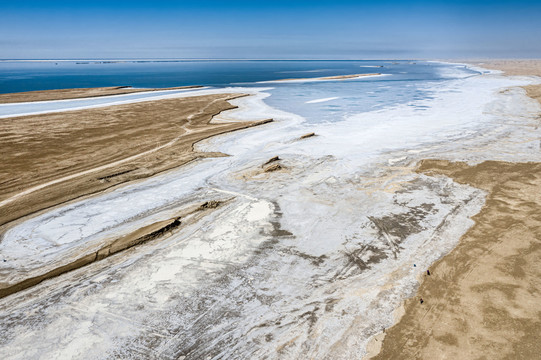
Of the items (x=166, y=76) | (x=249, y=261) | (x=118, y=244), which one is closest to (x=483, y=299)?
(x=249, y=261)

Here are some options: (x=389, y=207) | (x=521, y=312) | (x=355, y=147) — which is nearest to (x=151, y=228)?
(x=389, y=207)

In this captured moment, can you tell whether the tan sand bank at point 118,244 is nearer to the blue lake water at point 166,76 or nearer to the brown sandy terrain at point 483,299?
the brown sandy terrain at point 483,299

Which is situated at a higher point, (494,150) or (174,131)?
(174,131)

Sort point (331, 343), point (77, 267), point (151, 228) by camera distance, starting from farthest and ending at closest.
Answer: point (151, 228) → point (77, 267) → point (331, 343)

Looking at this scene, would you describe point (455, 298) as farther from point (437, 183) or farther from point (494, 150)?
point (494, 150)

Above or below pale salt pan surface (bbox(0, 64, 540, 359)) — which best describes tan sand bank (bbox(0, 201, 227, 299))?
above

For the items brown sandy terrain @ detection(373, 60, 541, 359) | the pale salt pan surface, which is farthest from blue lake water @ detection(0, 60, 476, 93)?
brown sandy terrain @ detection(373, 60, 541, 359)

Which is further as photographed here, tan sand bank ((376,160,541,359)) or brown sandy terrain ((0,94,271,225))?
brown sandy terrain ((0,94,271,225))

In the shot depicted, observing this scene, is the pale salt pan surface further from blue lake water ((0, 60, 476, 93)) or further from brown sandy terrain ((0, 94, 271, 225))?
blue lake water ((0, 60, 476, 93))
